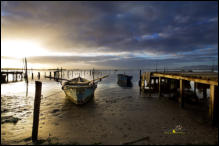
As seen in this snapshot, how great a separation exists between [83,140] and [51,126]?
3163mm

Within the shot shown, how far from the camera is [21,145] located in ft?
20.5

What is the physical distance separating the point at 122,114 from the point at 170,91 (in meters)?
11.4

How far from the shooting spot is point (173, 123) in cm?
907

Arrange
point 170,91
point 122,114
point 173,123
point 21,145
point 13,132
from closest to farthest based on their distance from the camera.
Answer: point 21,145
point 13,132
point 173,123
point 122,114
point 170,91

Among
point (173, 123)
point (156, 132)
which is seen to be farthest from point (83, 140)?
point (173, 123)

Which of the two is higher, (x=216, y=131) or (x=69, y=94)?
(x=69, y=94)

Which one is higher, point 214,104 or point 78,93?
point 214,104

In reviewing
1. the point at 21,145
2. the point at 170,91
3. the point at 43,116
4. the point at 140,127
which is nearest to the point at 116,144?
the point at 140,127

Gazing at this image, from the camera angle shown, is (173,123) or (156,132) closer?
(156,132)

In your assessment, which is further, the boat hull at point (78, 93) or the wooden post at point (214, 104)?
the boat hull at point (78, 93)

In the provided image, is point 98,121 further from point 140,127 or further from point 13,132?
point 13,132

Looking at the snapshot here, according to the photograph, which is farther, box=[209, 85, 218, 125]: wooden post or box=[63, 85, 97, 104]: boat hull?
box=[63, 85, 97, 104]: boat hull

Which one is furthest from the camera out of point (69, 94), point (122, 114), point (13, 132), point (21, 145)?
point (69, 94)

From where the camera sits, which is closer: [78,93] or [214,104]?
[214,104]
